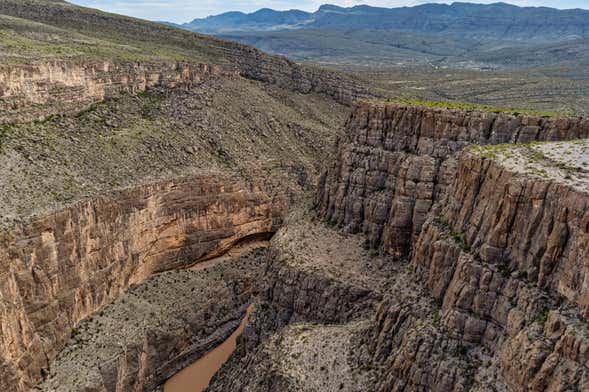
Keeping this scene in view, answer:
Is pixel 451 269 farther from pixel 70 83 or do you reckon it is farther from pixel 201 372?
pixel 70 83

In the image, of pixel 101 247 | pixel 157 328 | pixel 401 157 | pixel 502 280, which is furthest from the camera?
pixel 157 328

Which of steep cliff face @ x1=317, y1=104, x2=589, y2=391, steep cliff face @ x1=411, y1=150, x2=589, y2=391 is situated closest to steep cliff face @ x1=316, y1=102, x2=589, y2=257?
steep cliff face @ x1=317, y1=104, x2=589, y2=391

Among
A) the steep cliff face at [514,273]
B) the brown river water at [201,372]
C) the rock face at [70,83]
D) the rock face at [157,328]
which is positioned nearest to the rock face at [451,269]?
the steep cliff face at [514,273]

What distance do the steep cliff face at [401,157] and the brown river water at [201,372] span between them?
14013mm

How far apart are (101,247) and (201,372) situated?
14931mm

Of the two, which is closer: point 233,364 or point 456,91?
point 233,364

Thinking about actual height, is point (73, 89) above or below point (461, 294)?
above

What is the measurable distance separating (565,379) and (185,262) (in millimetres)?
43138

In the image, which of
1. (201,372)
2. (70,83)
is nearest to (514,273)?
(201,372)

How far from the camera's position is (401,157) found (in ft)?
160

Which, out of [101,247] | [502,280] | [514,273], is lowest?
[101,247]

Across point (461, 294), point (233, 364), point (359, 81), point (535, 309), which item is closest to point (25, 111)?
point (233, 364)

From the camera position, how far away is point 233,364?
46.9 m

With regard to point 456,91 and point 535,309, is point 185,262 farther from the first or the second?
point 456,91
